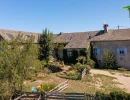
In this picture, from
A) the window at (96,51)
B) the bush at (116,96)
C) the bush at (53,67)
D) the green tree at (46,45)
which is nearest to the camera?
the bush at (116,96)

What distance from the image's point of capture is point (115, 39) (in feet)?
115

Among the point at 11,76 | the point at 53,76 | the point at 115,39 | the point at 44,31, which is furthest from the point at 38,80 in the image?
the point at 115,39

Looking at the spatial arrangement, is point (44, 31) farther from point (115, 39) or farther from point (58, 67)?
point (115, 39)

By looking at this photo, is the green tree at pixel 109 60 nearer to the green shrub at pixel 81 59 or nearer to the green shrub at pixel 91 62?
the green shrub at pixel 91 62

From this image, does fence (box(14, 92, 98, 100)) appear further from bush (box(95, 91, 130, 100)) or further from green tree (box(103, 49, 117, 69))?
green tree (box(103, 49, 117, 69))

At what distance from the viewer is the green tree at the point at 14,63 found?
15.0 meters

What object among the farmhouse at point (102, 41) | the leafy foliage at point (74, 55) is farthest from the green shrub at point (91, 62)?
the leafy foliage at point (74, 55)

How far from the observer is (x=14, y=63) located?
15.4 meters

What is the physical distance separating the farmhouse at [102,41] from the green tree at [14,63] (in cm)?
1603

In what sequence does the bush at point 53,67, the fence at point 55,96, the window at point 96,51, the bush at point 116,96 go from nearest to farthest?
the bush at point 116,96, the fence at point 55,96, the bush at point 53,67, the window at point 96,51

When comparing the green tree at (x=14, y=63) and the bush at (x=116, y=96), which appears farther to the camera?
the green tree at (x=14, y=63)

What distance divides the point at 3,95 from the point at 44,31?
20835 millimetres

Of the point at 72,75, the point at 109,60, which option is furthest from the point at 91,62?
the point at 72,75

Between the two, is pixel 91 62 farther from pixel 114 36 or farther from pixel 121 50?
pixel 114 36
